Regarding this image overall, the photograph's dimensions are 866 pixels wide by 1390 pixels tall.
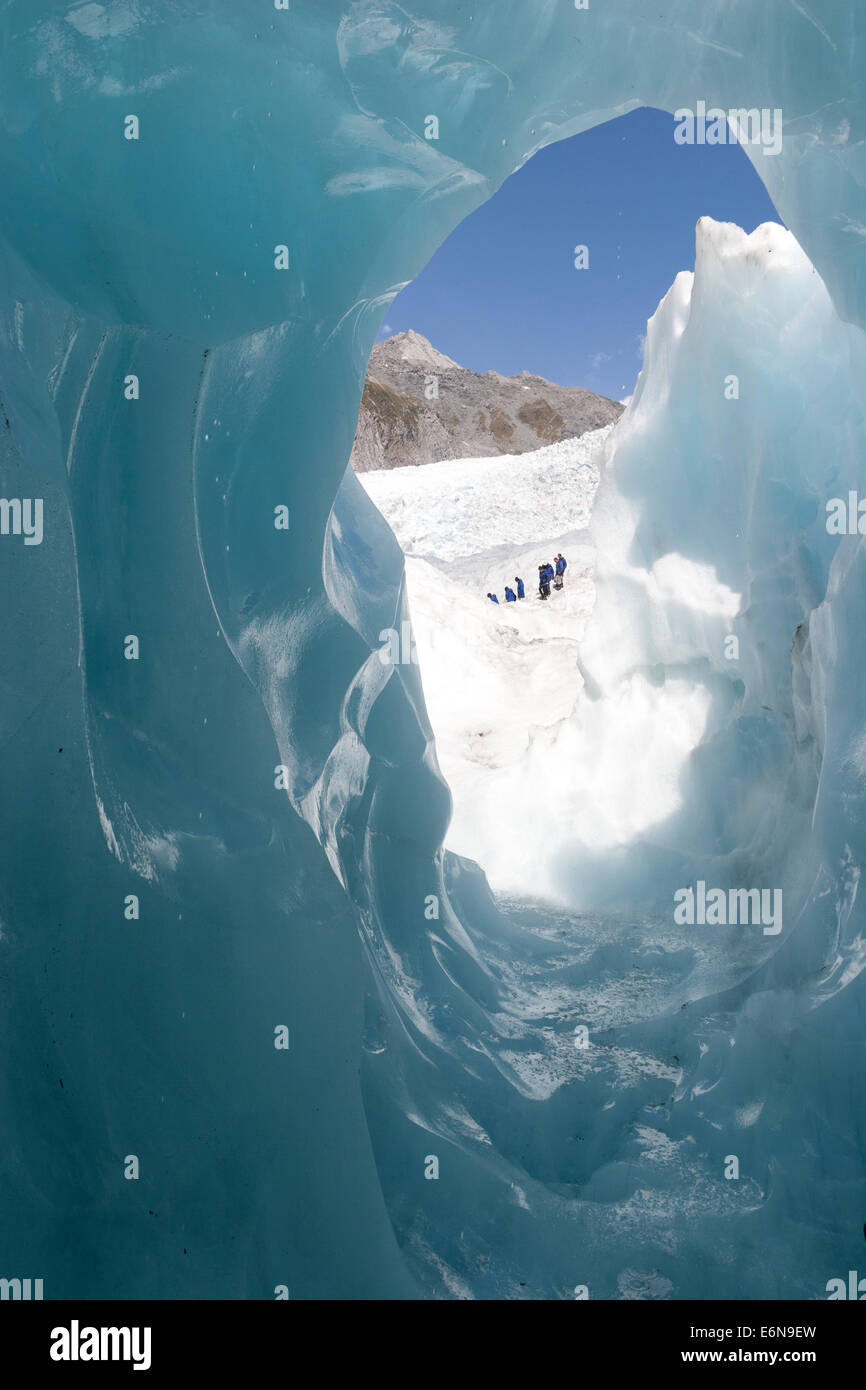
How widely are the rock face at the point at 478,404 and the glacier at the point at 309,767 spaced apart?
60.0 m

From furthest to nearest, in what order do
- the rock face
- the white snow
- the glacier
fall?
the rock face
the white snow
the glacier

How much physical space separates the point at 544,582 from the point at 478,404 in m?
63.7

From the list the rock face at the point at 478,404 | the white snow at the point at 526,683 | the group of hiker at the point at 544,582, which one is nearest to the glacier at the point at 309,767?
the white snow at the point at 526,683

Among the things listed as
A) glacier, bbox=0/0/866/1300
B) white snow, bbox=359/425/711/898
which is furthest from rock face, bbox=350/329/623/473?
glacier, bbox=0/0/866/1300

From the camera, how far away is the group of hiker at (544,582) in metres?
13.3

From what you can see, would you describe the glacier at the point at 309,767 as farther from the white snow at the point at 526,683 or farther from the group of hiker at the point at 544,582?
the group of hiker at the point at 544,582

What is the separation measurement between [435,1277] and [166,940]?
5.78 feet

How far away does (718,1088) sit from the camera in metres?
4.09

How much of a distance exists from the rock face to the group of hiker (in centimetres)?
5035

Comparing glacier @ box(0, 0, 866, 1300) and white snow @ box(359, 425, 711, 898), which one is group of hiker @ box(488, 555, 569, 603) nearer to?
white snow @ box(359, 425, 711, 898)

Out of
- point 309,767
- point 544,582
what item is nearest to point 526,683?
point 544,582

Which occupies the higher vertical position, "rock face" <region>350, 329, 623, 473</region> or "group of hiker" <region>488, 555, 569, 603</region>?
"rock face" <region>350, 329, 623, 473</region>

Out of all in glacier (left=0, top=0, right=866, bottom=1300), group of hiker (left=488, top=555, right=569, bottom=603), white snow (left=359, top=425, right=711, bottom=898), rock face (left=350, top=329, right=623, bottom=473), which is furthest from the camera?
rock face (left=350, top=329, right=623, bottom=473)

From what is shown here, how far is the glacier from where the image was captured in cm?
239
